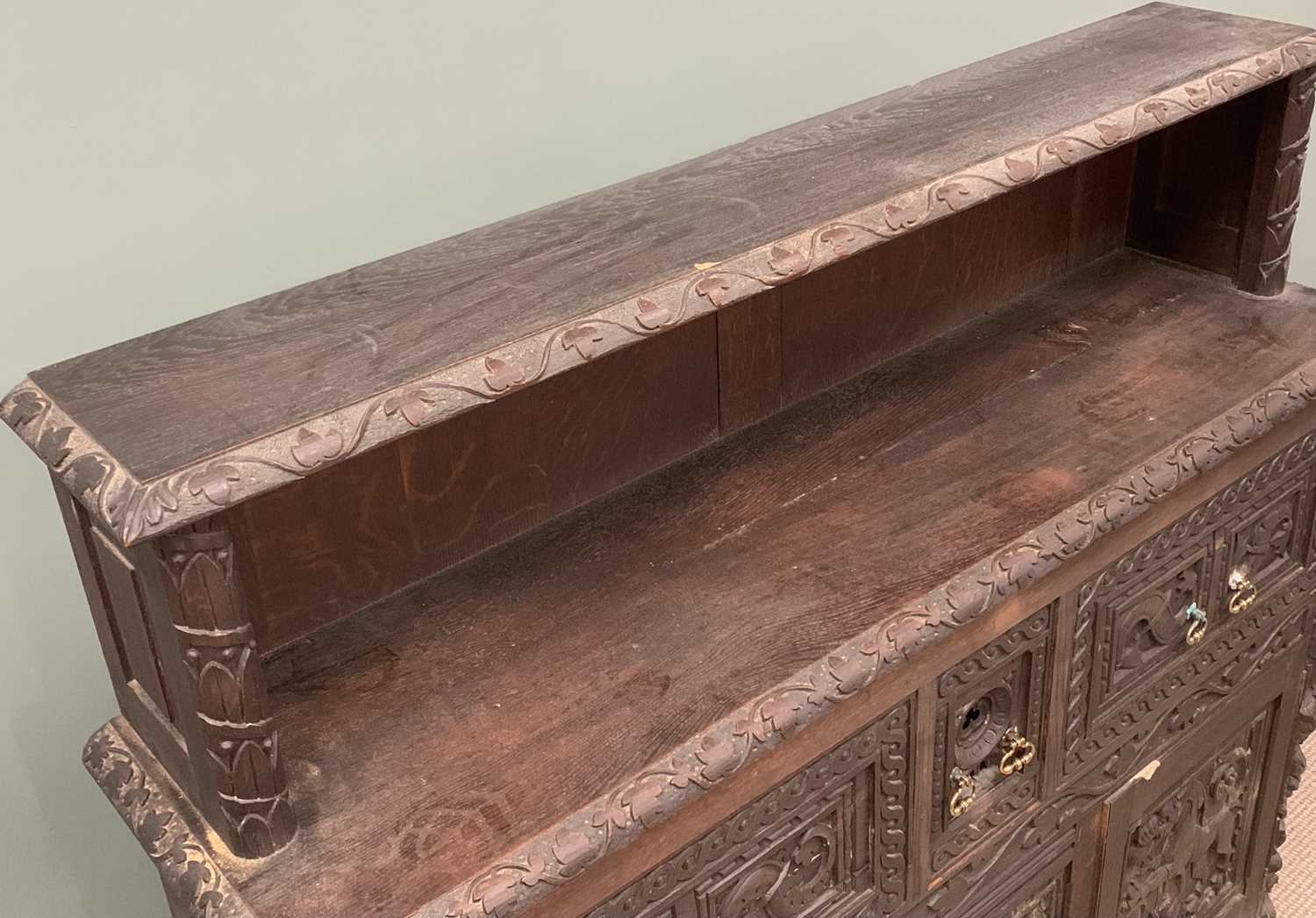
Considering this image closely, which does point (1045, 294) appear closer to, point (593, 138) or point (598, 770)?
point (593, 138)

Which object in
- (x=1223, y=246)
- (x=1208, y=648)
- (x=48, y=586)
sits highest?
(x=1223, y=246)

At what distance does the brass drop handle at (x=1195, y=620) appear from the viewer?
1594 millimetres

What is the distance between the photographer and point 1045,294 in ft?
5.66

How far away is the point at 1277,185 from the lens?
1.62 metres

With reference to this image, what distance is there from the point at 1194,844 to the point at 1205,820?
0.03 meters

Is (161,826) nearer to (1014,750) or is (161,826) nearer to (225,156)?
(225,156)

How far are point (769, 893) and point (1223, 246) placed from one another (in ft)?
3.16

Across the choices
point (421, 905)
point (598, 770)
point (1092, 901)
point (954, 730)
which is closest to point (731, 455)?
point (954, 730)

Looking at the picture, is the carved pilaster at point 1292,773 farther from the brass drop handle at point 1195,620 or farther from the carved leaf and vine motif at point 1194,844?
the brass drop handle at point 1195,620

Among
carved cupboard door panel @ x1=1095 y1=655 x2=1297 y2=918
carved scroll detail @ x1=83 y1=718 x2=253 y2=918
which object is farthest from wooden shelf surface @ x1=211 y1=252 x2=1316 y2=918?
carved cupboard door panel @ x1=1095 y1=655 x2=1297 y2=918

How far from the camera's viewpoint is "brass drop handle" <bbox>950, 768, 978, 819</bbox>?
1.39m

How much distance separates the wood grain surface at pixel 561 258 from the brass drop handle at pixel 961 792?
56 cm

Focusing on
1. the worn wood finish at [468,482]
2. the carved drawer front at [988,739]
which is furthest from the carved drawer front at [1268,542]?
the worn wood finish at [468,482]

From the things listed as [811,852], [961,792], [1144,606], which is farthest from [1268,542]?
[811,852]
